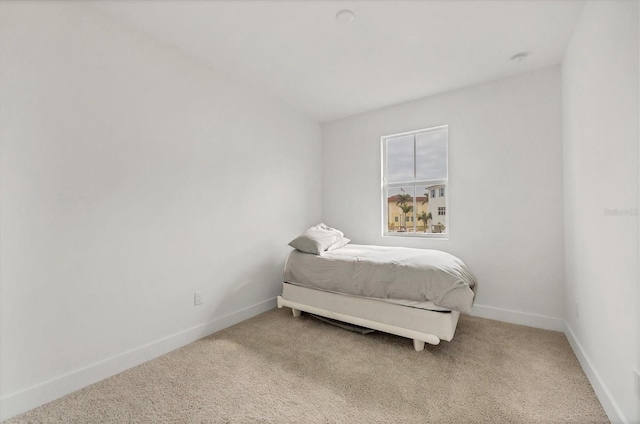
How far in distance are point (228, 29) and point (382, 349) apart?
2792 millimetres

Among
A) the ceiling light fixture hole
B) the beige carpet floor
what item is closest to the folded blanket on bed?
the beige carpet floor

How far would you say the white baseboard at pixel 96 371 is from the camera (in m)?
1.50

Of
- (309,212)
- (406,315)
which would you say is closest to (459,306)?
(406,315)

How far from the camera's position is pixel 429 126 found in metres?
3.24

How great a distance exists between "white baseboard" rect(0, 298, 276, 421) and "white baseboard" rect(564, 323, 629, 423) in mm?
2729

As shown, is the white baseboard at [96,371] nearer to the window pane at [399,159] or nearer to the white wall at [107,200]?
the white wall at [107,200]

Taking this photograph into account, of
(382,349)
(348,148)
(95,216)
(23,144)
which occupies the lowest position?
(382,349)

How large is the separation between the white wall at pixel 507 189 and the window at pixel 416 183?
146mm

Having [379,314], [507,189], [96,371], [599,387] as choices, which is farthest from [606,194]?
[96,371]

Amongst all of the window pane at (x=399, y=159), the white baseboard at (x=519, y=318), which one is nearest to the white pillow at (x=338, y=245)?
the window pane at (x=399, y=159)

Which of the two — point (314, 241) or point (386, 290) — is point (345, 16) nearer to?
point (314, 241)

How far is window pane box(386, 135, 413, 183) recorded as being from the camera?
3504 mm

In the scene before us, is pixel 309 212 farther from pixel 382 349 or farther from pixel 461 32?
pixel 461 32

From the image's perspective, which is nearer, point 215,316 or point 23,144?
point 23,144
